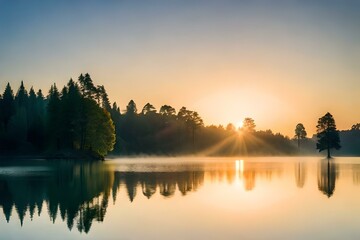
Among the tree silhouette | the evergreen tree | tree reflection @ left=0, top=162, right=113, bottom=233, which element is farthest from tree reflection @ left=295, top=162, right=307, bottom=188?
the evergreen tree

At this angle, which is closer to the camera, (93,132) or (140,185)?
(140,185)

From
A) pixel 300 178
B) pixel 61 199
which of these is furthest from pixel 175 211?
pixel 300 178

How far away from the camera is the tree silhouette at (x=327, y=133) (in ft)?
475

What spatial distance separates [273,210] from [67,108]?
9286cm

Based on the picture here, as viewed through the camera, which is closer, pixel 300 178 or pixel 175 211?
pixel 175 211

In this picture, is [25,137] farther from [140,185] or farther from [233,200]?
[233,200]

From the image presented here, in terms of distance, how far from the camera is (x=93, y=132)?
358ft

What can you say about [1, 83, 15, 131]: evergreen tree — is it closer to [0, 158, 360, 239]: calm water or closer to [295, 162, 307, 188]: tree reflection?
[295, 162, 307, 188]: tree reflection

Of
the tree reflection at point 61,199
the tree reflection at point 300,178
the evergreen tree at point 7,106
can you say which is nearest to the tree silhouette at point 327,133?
the tree reflection at point 300,178

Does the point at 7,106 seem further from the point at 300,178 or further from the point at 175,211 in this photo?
the point at 175,211

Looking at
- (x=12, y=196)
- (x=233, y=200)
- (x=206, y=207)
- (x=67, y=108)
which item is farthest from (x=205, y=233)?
(x=67, y=108)

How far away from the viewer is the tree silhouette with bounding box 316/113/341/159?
144875mm

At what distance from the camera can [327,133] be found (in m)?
146

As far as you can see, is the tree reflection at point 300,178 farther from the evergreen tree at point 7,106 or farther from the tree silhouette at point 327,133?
the evergreen tree at point 7,106
